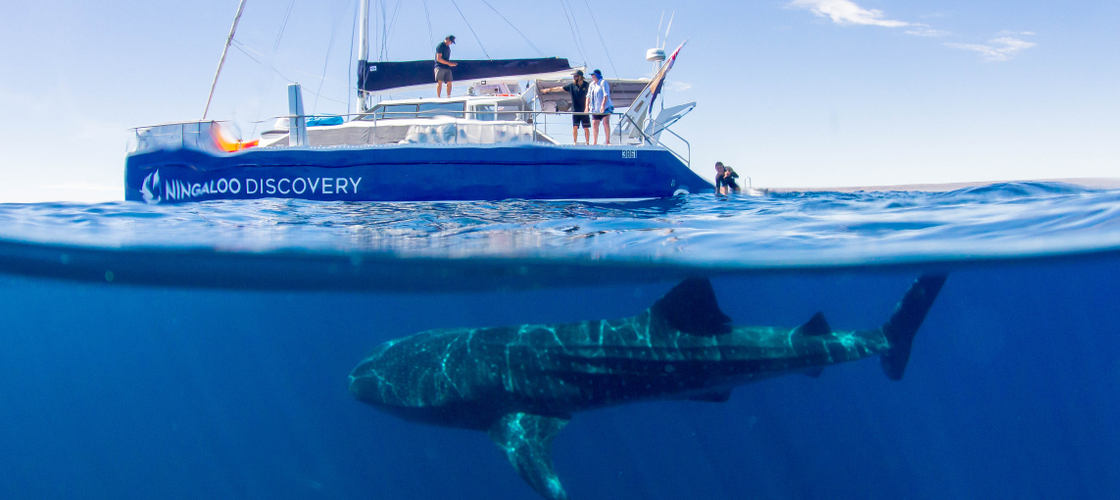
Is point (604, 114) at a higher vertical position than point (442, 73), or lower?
lower

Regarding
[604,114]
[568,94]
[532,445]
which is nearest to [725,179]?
[604,114]

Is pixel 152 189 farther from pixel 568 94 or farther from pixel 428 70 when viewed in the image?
pixel 568 94

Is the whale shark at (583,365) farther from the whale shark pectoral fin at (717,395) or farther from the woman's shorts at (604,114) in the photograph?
the woman's shorts at (604,114)

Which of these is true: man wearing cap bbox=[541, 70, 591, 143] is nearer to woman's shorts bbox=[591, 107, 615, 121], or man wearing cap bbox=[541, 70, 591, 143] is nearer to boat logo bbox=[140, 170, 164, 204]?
woman's shorts bbox=[591, 107, 615, 121]

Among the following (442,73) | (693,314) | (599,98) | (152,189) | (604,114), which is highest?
(442,73)

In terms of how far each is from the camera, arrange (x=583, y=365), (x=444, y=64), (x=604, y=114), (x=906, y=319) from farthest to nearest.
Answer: (x=444, y=64), (x=604, y=114), (x=906, y=319), (x=583, y=365)

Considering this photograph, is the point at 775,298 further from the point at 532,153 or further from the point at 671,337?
the point at 671,337

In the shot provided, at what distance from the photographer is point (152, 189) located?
33.5 feet

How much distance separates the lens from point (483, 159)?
9.86 m

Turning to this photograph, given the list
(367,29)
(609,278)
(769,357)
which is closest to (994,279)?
(609,278)

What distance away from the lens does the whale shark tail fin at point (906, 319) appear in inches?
259

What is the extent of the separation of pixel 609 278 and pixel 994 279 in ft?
26.5

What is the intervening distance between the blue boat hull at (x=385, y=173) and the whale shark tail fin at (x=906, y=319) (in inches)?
199

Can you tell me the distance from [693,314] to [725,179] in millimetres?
6889
